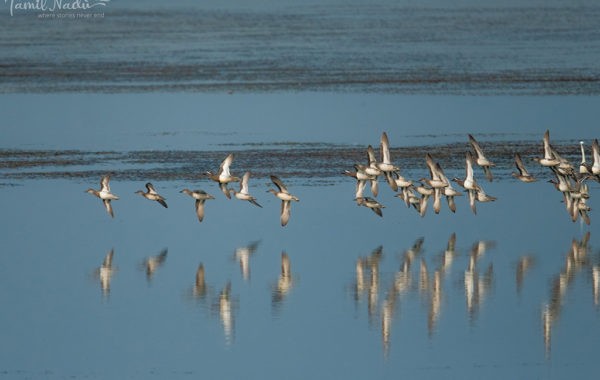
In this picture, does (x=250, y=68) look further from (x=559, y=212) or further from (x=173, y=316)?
(x=173, y=316)

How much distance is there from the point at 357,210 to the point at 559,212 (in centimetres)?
374

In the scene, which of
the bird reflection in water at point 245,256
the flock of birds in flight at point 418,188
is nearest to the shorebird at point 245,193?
the flock of birds in flight at point 418,188

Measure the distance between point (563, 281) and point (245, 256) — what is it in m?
5.25

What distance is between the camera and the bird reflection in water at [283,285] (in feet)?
75.6

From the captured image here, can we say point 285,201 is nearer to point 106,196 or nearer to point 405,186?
point 405,186

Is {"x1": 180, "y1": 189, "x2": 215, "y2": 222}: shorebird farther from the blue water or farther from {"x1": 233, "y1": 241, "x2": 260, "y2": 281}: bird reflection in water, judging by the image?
{"x1": 233, "y1": 241, "x2": 260, "y2": 281}: bird reflection in water

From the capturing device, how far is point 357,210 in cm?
2952

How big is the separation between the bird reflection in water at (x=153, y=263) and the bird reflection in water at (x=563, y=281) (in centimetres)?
628

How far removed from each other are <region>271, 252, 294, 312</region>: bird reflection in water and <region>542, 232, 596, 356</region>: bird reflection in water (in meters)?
3.85

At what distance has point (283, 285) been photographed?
24.0 meters

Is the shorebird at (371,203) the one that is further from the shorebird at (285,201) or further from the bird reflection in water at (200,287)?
the bird reflection in water at (200,287)

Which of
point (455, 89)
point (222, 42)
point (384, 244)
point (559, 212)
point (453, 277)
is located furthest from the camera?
point (222, 42)

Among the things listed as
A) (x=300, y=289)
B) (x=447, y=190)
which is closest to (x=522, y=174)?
(x=447, y=190)

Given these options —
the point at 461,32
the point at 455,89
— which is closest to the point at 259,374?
the point at 455,89
